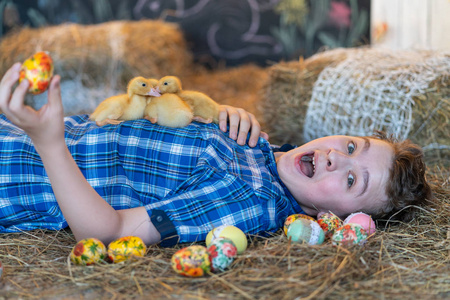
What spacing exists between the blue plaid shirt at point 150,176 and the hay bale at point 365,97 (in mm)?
1294

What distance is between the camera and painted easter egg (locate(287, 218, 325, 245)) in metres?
1.80

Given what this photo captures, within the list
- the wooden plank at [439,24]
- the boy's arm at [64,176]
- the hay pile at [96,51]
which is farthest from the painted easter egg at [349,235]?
the wooden plank at [439,24]

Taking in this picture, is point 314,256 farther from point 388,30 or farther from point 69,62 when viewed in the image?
point 388,30

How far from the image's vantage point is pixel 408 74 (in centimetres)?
310

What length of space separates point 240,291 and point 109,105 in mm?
1091

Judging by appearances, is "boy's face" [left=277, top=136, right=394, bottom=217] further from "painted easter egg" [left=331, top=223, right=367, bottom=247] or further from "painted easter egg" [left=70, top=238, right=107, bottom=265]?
"painted easter egg" [left=70, top=238, right=107, bottom=265]

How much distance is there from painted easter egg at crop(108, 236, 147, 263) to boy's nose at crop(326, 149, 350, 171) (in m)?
0.86

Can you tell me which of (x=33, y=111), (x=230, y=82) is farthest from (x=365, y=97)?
(x=230, y=82)

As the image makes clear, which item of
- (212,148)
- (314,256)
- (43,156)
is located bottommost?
(314,256)

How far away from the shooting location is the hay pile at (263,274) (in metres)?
1.43

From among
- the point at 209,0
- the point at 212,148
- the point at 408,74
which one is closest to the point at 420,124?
the point at 408,74

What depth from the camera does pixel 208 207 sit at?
1.85 m

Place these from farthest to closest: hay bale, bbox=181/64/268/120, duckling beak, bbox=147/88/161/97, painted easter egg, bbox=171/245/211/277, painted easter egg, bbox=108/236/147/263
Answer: hay bale, bbox=181/64/268/120 → duckling beak, bbox=147/88/161/97 → painted easter egg, bbox=108/236/147/263 → painted easter egg, bbox=171/245/211/277

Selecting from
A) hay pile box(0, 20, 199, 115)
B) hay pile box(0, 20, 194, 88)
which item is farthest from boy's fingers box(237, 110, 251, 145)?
hay pile box(0, 20, 194, 88)
